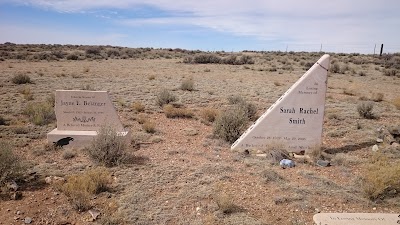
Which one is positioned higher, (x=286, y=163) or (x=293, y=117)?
(x=293, y=117)

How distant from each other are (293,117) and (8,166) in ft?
18.3

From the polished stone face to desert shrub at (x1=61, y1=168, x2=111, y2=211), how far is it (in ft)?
8.06

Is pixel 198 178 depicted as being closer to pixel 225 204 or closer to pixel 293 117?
pixel 225 204

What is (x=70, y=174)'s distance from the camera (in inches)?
250

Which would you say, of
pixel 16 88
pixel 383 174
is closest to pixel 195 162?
pixel 383 174

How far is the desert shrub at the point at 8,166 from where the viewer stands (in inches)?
227

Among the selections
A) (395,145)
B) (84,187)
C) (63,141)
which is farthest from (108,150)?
(395,145)

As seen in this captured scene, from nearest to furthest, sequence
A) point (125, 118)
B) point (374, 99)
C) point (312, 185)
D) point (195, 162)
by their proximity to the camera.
Result: point (312, 185) < point (195, 162) < point (125, 118) < point (374, 99)

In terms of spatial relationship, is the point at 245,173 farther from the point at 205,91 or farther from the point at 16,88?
the point at 16,88

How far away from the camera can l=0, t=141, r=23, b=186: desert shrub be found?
5777 mm

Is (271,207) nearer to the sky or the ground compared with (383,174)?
nearer to the ground

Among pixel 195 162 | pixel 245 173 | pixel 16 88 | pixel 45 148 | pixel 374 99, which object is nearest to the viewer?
pixel 245 173

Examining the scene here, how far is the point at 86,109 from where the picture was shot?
8.30 m

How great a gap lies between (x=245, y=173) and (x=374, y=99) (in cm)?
1090
